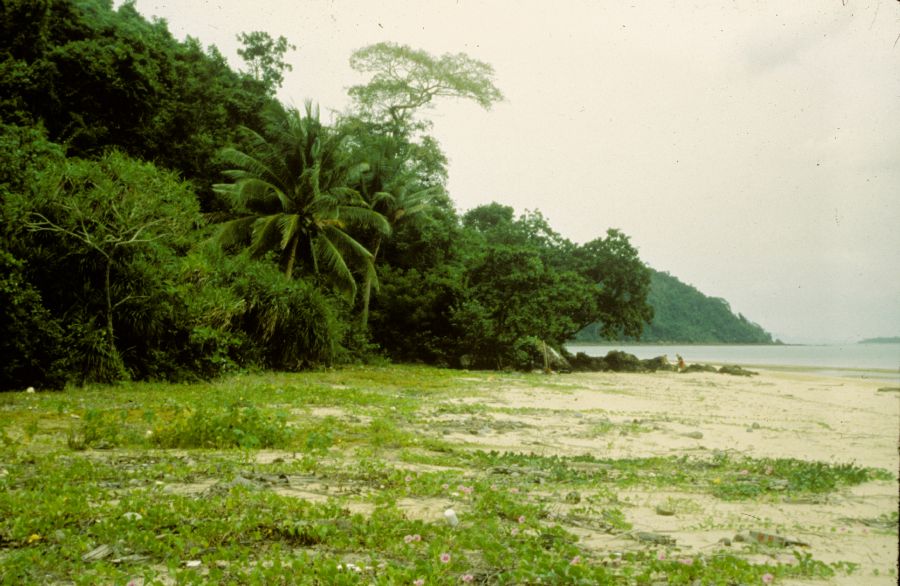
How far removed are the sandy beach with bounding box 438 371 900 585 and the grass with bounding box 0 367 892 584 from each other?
248 mm

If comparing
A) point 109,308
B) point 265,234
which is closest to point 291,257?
point 265,234

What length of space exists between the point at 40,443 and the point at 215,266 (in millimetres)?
11707

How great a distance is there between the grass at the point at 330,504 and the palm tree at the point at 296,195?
14.5m

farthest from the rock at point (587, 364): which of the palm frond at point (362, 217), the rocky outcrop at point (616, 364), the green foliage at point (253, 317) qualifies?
the green foliage at point (253, 317)

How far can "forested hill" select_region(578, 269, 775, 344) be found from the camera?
69.1 meters

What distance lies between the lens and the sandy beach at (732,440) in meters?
→ 3.83

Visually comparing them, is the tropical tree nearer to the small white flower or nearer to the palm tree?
the palm tree

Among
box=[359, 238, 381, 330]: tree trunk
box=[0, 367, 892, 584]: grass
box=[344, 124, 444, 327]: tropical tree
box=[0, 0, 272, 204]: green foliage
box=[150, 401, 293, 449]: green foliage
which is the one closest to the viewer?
box=[0, 367, 892, 584]: grass

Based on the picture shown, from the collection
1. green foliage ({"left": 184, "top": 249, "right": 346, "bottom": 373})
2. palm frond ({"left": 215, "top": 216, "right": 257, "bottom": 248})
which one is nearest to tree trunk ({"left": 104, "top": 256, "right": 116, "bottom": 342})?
green foliage ({"left": 184, "top": 249, "right": 346, "bottom": 373})

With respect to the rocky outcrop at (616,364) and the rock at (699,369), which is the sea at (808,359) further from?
the rocky outcrop at (616,364)

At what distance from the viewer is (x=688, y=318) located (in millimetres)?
72938

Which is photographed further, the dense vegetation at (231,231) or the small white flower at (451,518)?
the dense vegetation at (231,231)

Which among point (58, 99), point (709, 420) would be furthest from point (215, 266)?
point (709, 420)

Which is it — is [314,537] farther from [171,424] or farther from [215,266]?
[215,266]
